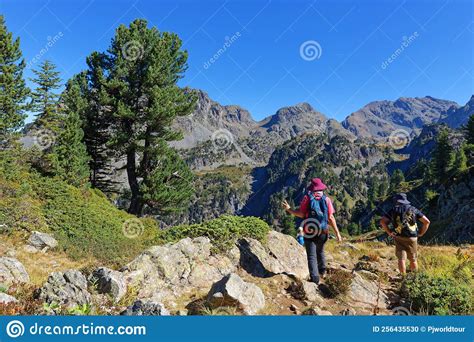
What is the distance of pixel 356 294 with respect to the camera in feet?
27.4

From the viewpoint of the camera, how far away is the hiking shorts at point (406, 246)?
9.51 m

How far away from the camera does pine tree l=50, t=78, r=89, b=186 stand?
2239 centimetres

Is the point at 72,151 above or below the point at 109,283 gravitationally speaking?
above

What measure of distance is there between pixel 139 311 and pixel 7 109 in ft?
87.6

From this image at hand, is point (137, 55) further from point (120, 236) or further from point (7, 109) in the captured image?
point (120, 236)

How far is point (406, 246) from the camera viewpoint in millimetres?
9703

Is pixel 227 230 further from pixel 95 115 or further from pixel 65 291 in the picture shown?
pixel 95 115

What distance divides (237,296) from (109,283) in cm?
296

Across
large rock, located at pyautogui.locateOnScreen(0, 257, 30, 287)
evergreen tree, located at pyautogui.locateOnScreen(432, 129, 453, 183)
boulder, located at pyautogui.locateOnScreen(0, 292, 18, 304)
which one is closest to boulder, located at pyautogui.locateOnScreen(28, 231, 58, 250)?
large rock, located at pyautogui.locateOnScreen(0, 257, 30, 287)

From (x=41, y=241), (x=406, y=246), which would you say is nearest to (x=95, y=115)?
(x=41, y=241)

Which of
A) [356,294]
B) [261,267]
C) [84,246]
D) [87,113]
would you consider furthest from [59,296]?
[87,113]

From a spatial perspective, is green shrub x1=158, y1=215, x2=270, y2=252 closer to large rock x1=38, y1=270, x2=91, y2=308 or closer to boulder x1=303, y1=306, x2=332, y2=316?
boulder x1=303, y1=306, x2=332, y2=316

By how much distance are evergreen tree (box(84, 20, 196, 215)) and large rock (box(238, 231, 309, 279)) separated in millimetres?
16377

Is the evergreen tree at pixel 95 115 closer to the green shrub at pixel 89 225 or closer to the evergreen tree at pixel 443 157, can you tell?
the green shrub at pixel 89 225
